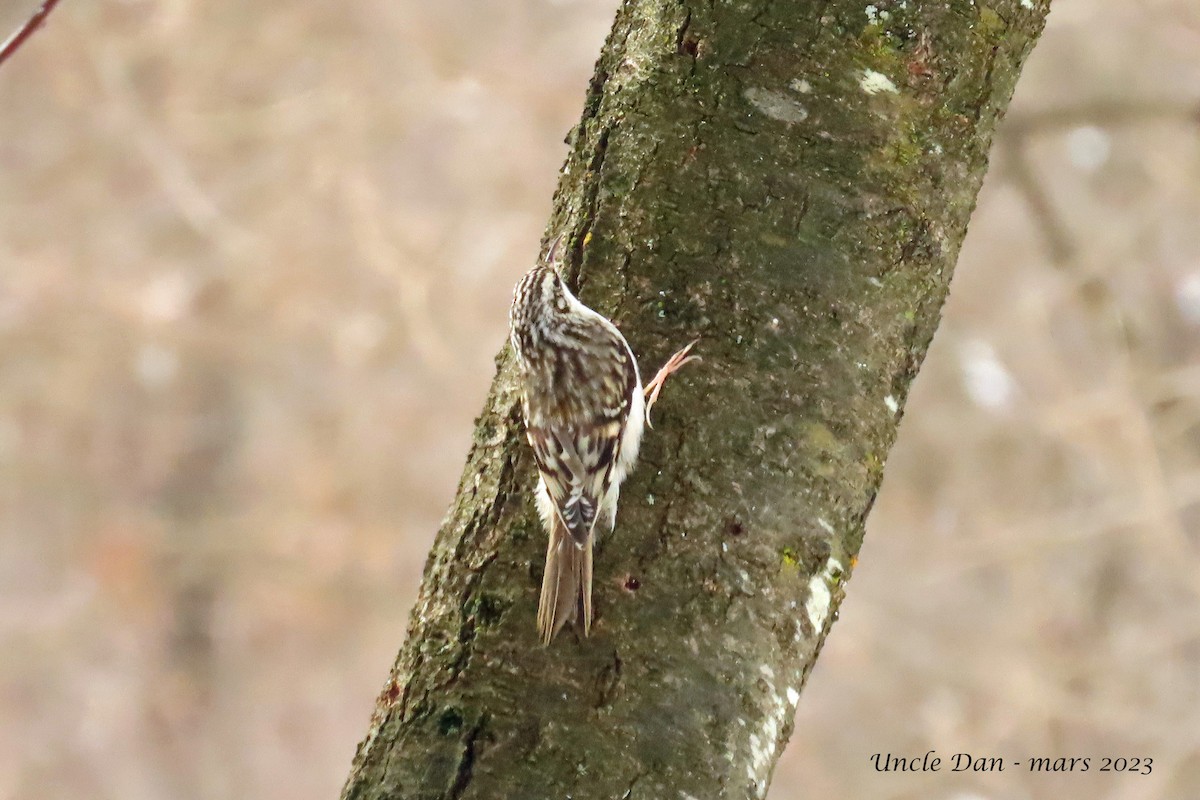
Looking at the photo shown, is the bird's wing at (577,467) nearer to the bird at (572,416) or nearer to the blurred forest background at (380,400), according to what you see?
the bird at (572,416)

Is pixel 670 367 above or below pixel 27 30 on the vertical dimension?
below

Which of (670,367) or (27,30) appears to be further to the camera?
(670,367)

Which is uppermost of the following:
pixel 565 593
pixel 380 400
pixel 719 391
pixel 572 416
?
pixel 380 400

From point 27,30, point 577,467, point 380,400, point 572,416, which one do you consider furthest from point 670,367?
point 380,400

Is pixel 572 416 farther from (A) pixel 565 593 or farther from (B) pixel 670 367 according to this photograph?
(A) pixel 565 593

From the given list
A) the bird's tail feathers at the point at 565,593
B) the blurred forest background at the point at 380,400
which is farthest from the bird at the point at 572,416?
the blurred forest background at the point at 380,400

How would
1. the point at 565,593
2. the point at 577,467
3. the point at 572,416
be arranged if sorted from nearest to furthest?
the point at 565,593, the point at 577,467, the point at 572,416

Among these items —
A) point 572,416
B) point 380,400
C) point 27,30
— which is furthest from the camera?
point 380,400
